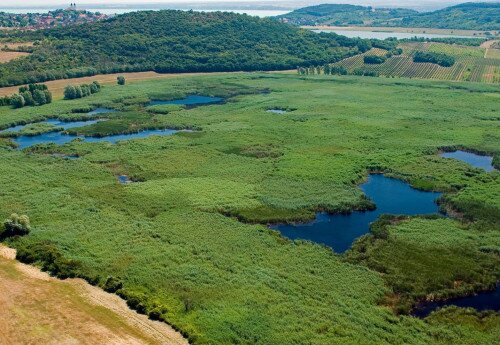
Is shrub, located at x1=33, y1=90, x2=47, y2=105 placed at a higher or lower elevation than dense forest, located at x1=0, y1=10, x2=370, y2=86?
lower

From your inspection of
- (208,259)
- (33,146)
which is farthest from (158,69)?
(208,259)

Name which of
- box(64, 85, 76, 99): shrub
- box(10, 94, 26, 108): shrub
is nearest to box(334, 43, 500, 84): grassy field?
box(64, 85, 76, 99): shrub

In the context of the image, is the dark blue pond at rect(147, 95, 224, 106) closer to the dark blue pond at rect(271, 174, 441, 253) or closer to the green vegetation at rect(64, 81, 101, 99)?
the green vegetation at rect(64, 81, 101, 99)

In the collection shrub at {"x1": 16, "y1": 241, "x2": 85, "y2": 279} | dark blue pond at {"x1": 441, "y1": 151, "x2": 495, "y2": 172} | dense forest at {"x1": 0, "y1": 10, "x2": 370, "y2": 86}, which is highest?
dense forest at {"x1": 0, "y1": 10, "x2": 370, "y2": 86}

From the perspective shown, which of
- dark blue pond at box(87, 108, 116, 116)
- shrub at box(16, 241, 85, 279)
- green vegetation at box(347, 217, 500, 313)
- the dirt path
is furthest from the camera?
dark blue pond at box(87, 108, 116, 116)

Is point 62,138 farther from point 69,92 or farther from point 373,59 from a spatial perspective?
point 373,59

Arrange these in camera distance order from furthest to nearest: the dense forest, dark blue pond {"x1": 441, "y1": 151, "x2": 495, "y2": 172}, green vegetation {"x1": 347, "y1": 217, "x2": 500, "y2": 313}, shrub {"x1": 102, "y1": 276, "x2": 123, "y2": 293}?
1. the dense forest
2. dark blue pond {"x1": 441, "y1": 151, "x2": 495, "y2": 172}
3. green vegetation {"x1": 347, "y1": 217, "x2": 500, "y2": 313}
4. shrub {"x1": 102, "y1": 276, "x2": 123, "y2": 293}

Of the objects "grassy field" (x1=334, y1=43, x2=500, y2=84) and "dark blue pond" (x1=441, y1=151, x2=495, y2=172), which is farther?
"grassy field" (x1=334, y1=43, x2=500, y2=84)

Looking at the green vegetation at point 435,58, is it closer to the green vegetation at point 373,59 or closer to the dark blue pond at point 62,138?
the green vegetation at point 373,59

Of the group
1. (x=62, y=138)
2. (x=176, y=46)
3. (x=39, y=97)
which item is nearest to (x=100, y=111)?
(x=39, y=97)
